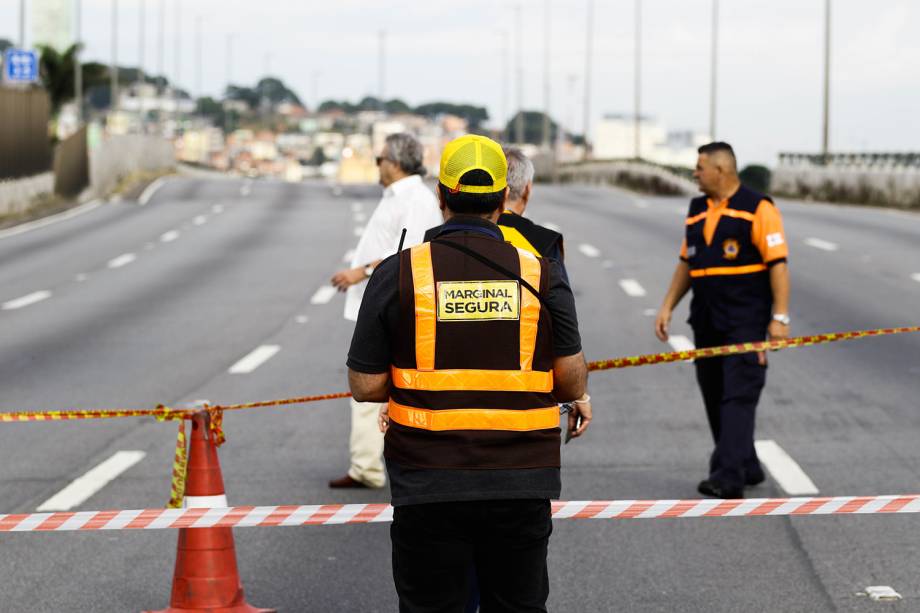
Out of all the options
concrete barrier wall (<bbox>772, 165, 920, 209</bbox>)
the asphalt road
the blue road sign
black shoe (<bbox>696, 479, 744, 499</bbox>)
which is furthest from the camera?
the blue road sign

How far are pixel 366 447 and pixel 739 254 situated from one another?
2124 millimetres

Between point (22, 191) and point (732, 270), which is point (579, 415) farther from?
point (22, 191)

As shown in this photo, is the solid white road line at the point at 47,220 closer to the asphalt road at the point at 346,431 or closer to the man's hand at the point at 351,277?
the asphalt road at the point at 346,431

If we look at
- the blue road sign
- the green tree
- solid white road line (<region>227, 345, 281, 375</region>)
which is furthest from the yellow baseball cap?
the green tree

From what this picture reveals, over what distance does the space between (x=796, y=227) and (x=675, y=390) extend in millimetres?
18620

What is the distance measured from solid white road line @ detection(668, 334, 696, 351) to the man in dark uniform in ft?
19.6

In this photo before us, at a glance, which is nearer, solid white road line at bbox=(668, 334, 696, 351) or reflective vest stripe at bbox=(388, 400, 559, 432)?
reflective vest stripe at bbox=(388, 400, 559, 432)

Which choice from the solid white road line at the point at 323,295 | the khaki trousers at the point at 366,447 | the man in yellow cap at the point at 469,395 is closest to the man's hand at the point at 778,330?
the khaki trousers at the point at 366,447

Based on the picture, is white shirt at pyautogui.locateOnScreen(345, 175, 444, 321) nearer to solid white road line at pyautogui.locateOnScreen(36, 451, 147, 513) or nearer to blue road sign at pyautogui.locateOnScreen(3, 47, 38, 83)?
solid white road line at pyautogui.locateOnScreen(36, 451, 147, 513)

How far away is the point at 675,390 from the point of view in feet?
40.0

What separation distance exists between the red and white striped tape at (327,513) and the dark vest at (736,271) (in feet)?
8.50

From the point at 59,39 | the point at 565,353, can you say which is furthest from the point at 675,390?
the point at 59,39

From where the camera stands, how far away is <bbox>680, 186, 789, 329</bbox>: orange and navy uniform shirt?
812cm

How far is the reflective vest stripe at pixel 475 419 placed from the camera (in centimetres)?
413
